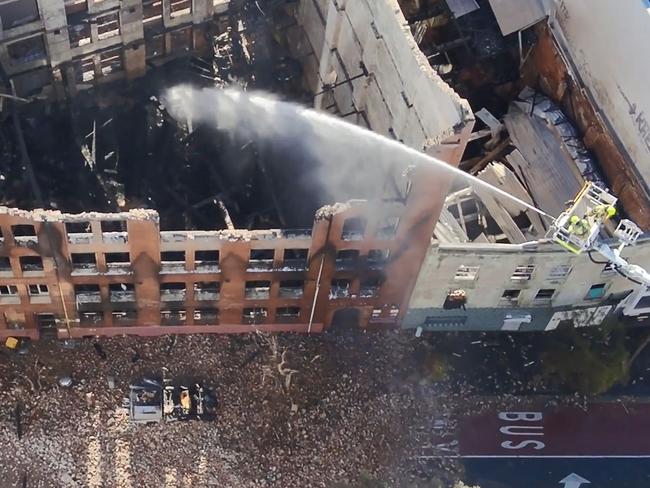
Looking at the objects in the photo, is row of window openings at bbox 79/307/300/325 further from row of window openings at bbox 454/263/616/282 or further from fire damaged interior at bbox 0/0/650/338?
row of window openings at bbox 454/263/616/282

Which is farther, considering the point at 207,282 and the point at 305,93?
the point at 305,93

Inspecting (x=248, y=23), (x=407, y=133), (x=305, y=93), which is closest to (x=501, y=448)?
(x=407, y=133)

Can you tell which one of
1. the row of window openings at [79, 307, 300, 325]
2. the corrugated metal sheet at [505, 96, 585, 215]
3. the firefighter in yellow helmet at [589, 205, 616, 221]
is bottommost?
the row of window openings at [79, 307, 300, 325]

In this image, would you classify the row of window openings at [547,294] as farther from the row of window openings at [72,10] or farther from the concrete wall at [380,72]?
the row of window openings at [72,10]


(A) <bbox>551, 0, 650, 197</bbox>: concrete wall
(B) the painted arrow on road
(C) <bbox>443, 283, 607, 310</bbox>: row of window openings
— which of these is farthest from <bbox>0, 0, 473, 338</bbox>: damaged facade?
(B) the painted arrow on road

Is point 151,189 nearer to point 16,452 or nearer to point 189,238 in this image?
point 189,238

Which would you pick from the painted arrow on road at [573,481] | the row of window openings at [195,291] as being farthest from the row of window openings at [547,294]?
the row of window openings at [195,291]
